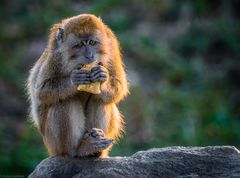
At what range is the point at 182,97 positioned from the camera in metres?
18.1

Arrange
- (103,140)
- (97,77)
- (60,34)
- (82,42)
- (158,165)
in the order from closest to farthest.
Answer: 1. (158,165)
2. (97,77)
3. (103,140)
4. (82,42)
5. (60,34)

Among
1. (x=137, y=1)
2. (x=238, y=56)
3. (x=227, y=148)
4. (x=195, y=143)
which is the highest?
(x=137, y=1)

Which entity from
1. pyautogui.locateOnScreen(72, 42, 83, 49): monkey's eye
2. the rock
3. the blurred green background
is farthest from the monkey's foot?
the blurred green background

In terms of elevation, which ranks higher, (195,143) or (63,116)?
(195,143)

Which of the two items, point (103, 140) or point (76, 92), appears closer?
point (103, 140)

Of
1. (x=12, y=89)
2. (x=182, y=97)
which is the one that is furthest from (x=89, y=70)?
(x=12, y=89)

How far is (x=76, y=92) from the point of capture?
10016 millimetres

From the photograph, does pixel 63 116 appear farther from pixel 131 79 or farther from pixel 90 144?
pixel 131 79

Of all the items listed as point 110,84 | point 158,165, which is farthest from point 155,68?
point 158,165

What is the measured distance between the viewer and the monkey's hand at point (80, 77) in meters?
9.73

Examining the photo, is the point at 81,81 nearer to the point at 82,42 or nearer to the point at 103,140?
the point at 82,42

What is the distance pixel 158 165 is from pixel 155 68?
10193 mm

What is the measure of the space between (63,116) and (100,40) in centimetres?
113

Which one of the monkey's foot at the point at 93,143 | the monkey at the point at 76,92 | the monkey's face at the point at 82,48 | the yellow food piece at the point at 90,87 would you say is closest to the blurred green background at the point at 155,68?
the monkey at the point at 76,92
